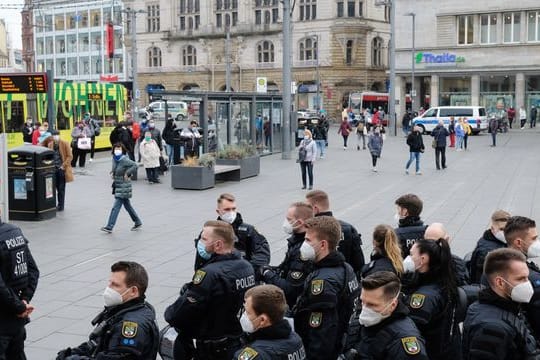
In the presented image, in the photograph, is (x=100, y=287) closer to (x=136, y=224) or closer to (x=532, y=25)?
(x=136, y=224)

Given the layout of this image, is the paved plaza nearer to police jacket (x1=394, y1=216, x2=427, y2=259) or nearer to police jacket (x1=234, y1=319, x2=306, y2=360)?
police jacket (x1=394, y1=216, x2=427, y2=259)

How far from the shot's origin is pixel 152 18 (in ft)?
281

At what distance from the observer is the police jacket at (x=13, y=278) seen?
593cm

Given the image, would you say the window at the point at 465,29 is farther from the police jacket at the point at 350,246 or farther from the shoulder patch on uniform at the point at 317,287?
the shoulder patch on uniform at the point at 317,287

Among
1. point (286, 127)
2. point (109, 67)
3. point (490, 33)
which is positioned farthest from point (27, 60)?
point (286, 127)

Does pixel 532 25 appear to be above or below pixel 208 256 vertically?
above

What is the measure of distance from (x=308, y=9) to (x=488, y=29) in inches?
980

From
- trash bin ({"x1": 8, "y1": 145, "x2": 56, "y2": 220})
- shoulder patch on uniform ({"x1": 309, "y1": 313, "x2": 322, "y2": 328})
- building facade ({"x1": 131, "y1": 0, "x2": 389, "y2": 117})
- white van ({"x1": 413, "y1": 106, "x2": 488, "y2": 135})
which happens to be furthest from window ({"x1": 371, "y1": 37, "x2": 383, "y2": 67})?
shoulder patch on uniform ({"x1": 309, "y1": 313, "x2": 322, "y2": 328})

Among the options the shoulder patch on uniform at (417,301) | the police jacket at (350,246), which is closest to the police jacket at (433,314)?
the shoulder patch on uniform at (417,301)

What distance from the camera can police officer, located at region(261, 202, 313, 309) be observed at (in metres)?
5.97

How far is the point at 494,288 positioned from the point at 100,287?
6.62 metres

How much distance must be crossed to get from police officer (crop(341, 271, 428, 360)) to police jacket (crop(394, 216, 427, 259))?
2.51 m

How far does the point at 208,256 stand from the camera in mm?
6078

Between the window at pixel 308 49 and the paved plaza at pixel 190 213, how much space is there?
4626 centimetres
